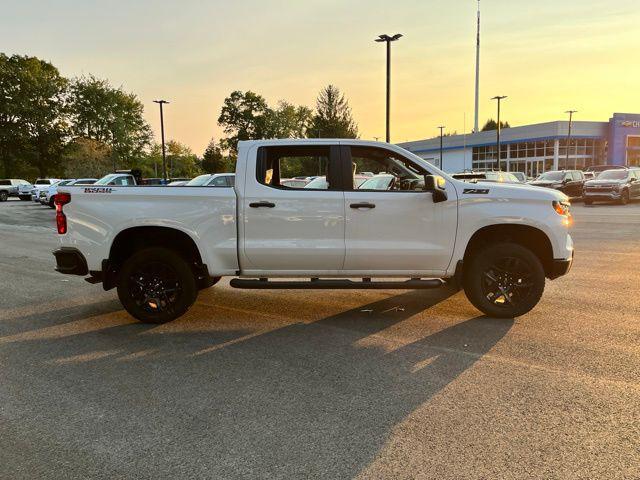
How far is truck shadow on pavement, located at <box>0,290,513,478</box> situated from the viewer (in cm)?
296

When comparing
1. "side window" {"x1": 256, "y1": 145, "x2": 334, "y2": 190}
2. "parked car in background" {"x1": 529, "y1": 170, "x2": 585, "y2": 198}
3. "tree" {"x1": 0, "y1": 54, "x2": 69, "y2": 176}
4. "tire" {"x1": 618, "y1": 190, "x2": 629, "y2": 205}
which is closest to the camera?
"side window" {"x1": 256, "y1": 145, "x2": 334, "y2": 190}

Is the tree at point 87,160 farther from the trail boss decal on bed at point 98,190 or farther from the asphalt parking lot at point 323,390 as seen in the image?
the trail boss decal on bed at point 98,190

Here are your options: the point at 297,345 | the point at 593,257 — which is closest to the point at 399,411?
the point at 297,345

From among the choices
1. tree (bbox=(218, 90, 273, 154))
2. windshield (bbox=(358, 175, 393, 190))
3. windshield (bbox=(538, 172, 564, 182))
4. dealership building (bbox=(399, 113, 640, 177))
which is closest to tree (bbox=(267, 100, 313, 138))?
tree (bbox=(218, 90, 273, 154))

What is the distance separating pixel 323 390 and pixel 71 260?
3.44 metres

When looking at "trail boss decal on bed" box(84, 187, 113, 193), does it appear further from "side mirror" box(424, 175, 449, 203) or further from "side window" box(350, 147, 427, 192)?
"side mirror" box(424, 175, 449, 203)

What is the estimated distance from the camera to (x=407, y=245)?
18.1 ft

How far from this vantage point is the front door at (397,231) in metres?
5.45

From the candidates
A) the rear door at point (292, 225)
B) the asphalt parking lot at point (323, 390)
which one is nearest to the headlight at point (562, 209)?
the asphalt parking lot at point (323, 390)

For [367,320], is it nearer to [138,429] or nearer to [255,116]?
[138,429]

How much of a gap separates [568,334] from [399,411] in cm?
259

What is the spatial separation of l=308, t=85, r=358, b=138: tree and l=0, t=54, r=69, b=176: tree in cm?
3623

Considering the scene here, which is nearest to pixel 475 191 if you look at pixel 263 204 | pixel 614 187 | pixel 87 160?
pixel 263 204

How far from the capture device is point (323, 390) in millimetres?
3852
